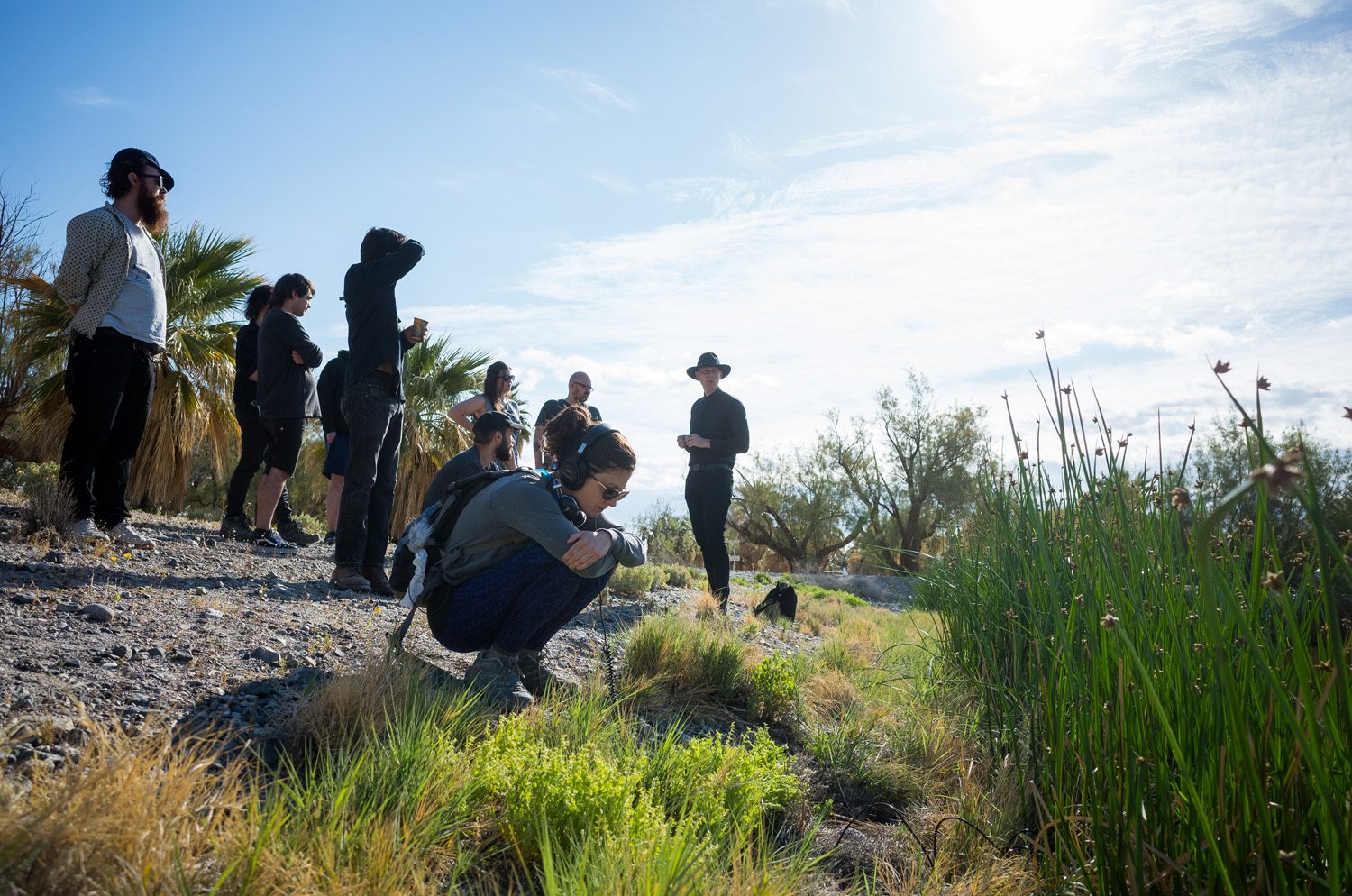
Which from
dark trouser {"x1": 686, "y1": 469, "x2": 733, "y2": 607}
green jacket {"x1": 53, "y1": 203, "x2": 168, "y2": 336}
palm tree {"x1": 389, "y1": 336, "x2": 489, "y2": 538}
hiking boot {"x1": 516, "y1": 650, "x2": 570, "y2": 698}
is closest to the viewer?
hiking boot {"x1": 516, "y1": 650, "x2": 570, "y2": 698}

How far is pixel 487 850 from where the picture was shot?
202 centimetres

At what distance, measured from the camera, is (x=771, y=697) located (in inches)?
148

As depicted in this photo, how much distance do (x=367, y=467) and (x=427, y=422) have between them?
30.4 feet

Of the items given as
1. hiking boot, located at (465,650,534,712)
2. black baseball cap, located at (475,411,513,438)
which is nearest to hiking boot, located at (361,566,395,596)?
black baseball cap, located at (475,411,513,438)

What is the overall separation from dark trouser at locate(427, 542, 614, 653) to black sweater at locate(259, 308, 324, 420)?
346cm

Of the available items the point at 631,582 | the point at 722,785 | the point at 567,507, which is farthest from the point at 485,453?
the point at 722,785

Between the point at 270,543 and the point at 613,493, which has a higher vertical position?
the point at 613,493

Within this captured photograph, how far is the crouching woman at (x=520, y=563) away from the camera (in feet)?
10.2

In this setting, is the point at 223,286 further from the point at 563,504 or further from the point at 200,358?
the point at 563,504

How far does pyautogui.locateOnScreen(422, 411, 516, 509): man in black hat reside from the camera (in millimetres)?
4609

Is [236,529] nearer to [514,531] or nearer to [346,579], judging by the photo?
[346,579]

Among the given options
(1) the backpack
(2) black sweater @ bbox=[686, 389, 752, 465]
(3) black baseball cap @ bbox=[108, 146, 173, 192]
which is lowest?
(1) the backpack

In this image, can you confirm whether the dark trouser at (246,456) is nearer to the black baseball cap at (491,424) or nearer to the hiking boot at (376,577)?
the hiking boot at (376,577)

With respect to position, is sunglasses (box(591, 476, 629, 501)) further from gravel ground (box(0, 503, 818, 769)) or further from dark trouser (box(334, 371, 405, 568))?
dark trouser (box(334, 371, 405, 568))
